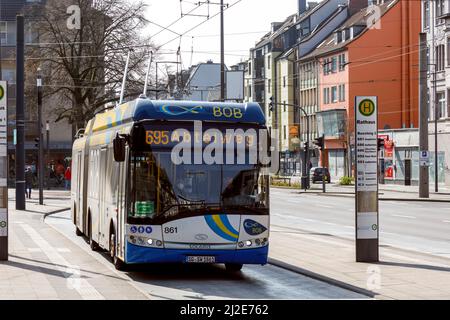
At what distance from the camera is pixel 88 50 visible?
5788 cm

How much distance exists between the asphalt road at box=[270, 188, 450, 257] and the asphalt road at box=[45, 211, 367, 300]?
5.04 metres

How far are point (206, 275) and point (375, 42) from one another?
69079mm

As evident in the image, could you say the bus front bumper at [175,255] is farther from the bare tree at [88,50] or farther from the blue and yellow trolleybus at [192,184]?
the bare tree at [88,50]

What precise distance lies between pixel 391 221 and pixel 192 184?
1720 centimetres

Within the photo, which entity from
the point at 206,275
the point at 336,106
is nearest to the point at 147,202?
the point at 206,275

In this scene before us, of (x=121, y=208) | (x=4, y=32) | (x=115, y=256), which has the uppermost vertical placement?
(x=4, y=32)

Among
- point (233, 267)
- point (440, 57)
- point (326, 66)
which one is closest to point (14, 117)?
point (326, 66)

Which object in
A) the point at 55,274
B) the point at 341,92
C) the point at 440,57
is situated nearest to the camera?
the point at 55,274

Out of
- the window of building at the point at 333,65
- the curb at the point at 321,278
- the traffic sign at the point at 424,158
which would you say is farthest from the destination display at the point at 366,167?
the window of building at the point at 333,65

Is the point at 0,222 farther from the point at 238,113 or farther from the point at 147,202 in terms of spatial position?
the point at 238,113

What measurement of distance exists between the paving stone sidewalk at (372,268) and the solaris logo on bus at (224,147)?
83.3 inches

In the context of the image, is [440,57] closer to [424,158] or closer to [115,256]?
[424,158]

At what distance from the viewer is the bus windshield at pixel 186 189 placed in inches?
578

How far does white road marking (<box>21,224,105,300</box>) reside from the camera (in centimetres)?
1271
